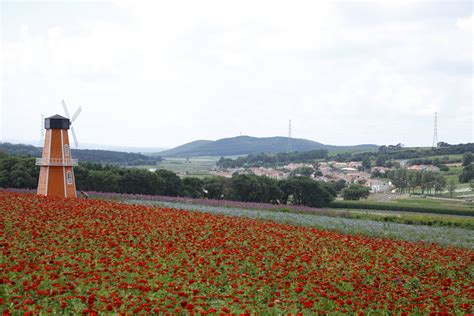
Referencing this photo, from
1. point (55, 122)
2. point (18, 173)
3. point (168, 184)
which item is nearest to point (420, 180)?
point (168, 184)

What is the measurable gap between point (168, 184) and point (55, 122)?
2827 cm

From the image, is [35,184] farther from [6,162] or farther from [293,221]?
[293,221]

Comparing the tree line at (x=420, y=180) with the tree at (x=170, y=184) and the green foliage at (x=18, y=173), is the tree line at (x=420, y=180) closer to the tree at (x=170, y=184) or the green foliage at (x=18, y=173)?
the tree at (x=170, y=184)

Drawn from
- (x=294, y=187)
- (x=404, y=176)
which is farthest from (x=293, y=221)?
(x=404, y=176)

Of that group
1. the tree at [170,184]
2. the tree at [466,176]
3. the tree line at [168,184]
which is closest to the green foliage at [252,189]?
the tree line at [168,184]

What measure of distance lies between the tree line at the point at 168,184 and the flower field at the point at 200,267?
3655 cm

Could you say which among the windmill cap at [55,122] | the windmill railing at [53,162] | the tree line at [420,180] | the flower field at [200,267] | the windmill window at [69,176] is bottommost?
the tree line at [420,180]

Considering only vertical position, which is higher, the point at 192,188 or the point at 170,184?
the point at 170,184

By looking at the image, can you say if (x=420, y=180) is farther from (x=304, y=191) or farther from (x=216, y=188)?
(x=216, y=188)

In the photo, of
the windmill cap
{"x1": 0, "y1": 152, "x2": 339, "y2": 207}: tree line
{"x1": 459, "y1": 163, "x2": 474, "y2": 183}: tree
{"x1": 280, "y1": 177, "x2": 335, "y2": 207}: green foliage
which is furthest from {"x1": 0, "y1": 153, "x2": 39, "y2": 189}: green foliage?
{"x1": 459, "y1": 163, "x2": 474, "y2": 183}: tree

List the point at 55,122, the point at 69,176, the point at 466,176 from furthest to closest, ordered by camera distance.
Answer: the point at 466,176, the point at 69,176, the point at 55,122

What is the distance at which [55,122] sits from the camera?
40.8 m

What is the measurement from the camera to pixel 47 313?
1048 cm

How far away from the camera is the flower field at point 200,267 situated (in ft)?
37.7
